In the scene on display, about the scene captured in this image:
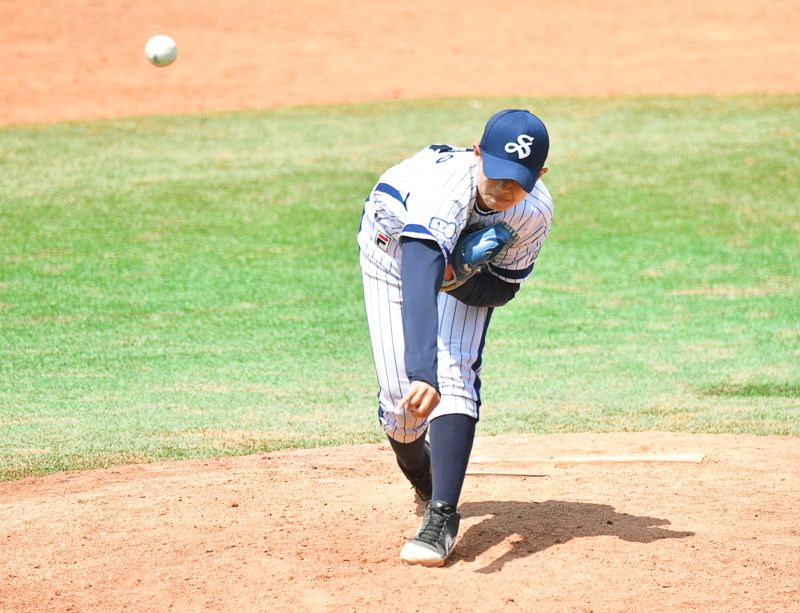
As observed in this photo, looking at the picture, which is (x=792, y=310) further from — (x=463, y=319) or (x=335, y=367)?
(x=463, y=319)

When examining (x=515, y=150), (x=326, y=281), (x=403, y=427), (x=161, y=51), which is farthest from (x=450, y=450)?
(x=161, y=51)

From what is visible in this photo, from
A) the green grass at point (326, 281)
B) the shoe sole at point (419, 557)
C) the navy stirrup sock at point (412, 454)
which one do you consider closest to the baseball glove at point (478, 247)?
the navy stirrup sock at point (412, 454)

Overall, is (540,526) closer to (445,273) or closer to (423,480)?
(423,480)

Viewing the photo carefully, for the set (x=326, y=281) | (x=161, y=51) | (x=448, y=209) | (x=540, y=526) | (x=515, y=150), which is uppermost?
(x=161, y=51)

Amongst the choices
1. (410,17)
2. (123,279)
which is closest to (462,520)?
(123,279)

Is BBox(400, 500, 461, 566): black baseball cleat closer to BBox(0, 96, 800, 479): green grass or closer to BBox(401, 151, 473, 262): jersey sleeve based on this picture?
BBox(401, 151, 473, 262): jersey sleeve

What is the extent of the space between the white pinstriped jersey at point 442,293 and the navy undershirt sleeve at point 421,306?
0.21 m

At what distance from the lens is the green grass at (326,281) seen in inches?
271

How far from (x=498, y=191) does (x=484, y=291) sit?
1.50 feet

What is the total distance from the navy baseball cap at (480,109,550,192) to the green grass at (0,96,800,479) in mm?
2884

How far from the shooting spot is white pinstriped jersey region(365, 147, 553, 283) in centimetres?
378

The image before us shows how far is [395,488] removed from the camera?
5086 millimetres

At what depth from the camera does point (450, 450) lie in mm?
4055

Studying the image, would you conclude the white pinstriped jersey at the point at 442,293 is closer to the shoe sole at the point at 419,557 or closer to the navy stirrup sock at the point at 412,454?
the navy stirrup sock at the point at 412,454
